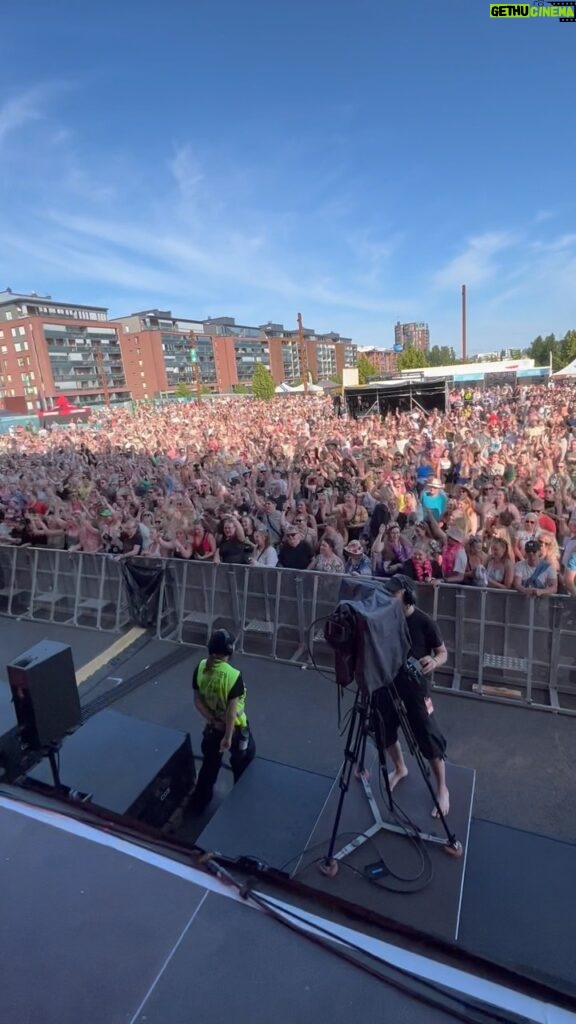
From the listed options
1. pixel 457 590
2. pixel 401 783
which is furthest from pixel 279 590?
pixel 401 783

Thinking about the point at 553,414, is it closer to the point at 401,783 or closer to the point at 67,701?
the point at 401,783

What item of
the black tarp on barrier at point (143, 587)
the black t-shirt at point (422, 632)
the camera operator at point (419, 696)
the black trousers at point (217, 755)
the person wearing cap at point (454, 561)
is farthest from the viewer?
the black tarp on barrier at point (143, 587)

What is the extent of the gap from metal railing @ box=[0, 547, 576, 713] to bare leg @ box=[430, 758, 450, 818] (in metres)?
1.11

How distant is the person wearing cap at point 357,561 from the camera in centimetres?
604

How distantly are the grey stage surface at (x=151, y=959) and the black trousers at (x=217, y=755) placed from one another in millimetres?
1460

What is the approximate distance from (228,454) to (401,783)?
44.2ft

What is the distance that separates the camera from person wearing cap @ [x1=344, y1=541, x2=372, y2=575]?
6035 mm

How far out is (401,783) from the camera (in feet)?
12.5

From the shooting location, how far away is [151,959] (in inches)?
82.2

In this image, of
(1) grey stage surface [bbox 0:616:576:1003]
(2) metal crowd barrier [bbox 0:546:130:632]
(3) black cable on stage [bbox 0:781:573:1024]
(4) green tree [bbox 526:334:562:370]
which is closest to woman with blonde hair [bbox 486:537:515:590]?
(1) grey stage surface [bbox 0:616:576:1003]

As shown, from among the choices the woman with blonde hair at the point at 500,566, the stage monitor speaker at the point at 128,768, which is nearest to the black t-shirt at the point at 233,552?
the stage monitor speaker at the point at 128,768

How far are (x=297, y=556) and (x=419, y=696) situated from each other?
3.63m

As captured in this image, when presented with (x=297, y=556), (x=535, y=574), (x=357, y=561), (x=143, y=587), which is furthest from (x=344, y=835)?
(x=143, y=587)

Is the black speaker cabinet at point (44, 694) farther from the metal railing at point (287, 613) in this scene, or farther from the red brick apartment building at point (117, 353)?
the red brick apartment building at point (117, 353)
